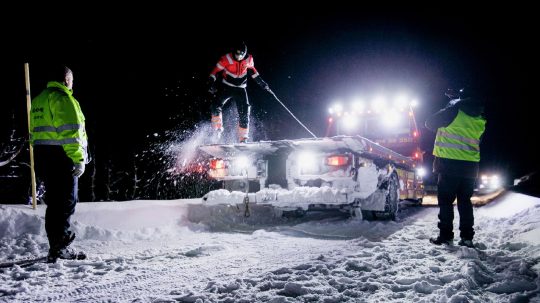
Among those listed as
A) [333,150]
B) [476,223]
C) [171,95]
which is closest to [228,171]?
[333,150]

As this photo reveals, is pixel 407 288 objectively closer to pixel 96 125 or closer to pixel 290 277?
pixel 290 277

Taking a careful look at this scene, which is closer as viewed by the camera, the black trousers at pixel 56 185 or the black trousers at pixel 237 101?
the black trousers at pixel 56 185

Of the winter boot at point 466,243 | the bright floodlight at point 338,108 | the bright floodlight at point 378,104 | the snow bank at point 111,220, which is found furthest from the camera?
the bright floodlight at point 338,108

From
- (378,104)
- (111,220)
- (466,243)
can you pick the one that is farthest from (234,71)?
(466,243)

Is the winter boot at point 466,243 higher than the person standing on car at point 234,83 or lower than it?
lower

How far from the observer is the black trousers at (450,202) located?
439 centimetres

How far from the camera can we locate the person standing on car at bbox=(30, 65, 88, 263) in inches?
140

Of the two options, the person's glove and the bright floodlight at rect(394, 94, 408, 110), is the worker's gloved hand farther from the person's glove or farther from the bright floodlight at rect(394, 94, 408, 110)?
the bright floodlight at rect(394, 94, 408, 110)

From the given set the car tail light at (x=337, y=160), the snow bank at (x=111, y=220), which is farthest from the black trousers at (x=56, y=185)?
the car tail light at (x=337, y=160)

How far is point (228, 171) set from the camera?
6.42 m

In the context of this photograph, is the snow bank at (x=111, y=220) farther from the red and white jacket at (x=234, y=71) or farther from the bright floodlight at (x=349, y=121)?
the bright floodlight at (x=349, y=121)

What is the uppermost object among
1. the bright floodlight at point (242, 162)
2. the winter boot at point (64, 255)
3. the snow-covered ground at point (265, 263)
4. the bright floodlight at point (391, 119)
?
the bright floodlight at point (391, 119)

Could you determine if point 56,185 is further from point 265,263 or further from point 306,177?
point 306,177

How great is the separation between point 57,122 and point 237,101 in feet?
14.1
